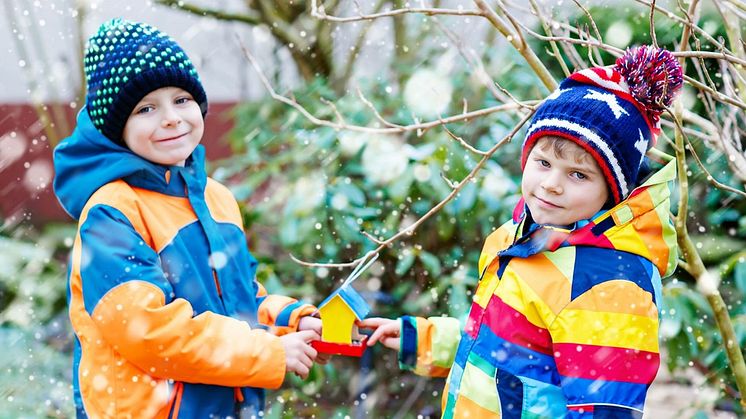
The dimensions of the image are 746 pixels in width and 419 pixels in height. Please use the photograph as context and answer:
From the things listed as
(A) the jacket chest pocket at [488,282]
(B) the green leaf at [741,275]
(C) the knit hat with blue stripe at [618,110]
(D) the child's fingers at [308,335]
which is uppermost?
(C) the knit hat with blue stripe at [618,110]

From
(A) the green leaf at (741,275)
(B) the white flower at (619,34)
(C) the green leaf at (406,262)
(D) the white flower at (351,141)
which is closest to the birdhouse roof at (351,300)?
(C) the green leaf at (406,262)

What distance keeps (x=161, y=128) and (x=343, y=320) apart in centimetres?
61

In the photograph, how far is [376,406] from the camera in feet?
11.3

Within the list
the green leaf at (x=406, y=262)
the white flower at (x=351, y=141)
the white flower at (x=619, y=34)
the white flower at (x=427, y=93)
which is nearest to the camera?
the green leaf at (x=406, y=262)

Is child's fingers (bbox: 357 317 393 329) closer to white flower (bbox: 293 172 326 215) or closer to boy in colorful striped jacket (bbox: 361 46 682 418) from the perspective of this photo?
boy in colorful striped jacket (bbox: 361 46 682 418)

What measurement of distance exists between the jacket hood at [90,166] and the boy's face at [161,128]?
0.03 m

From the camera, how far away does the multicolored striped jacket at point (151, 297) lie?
1771mm

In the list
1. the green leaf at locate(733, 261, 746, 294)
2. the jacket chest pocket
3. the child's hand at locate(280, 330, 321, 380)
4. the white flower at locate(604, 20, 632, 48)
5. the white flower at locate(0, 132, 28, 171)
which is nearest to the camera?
the jacket chest pocket

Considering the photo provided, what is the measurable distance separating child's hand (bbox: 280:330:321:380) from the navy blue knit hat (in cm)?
62

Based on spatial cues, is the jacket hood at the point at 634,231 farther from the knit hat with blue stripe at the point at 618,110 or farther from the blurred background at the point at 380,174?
the blurred background at the point at 380,174

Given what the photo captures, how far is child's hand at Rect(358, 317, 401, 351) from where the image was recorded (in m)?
2.01

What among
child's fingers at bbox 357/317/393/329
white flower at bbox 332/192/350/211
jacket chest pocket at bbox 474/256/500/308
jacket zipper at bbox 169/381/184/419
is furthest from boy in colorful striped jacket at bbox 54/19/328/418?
white flower at bbox 332/192/350/211

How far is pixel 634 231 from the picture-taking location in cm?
160

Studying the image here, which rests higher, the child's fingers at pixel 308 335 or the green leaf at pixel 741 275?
the green leaf at pixel 741 275
